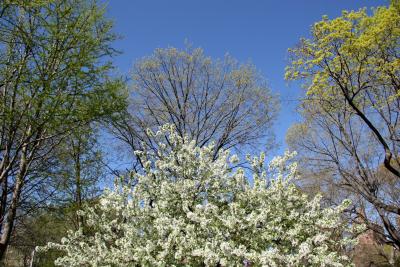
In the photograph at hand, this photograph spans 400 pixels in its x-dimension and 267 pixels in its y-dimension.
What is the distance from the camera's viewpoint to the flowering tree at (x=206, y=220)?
21.1 feet

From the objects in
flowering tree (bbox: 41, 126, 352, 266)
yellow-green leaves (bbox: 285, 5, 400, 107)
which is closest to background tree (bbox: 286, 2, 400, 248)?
yellow-green leaves (bbox: 285, 5, 400, 107)

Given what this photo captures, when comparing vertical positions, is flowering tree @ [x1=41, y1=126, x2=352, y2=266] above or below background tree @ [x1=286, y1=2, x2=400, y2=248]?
below

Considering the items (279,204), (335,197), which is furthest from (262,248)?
(335,197)

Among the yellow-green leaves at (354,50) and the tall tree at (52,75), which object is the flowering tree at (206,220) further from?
the yellow-green leaves at (354,50)

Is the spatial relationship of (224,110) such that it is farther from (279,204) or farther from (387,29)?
(279,204)

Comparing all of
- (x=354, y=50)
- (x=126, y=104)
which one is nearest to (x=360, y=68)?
(x=354, y=50)

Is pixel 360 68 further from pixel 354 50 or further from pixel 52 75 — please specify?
pixel 52 75

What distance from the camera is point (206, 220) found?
6.47 meters

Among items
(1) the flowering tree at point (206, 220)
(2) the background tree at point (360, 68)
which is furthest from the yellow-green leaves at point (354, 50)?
(1) the flowering tree at point (206, 220)

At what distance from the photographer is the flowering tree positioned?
6441 millimetres

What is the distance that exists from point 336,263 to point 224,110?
11782 mm

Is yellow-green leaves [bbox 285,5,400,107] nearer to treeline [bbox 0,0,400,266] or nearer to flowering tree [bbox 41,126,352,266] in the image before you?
treeline [bbox 0,0,400,266]

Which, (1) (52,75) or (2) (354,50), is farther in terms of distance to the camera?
(2) (354,50)

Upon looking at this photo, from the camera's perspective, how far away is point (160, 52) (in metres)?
17.5
